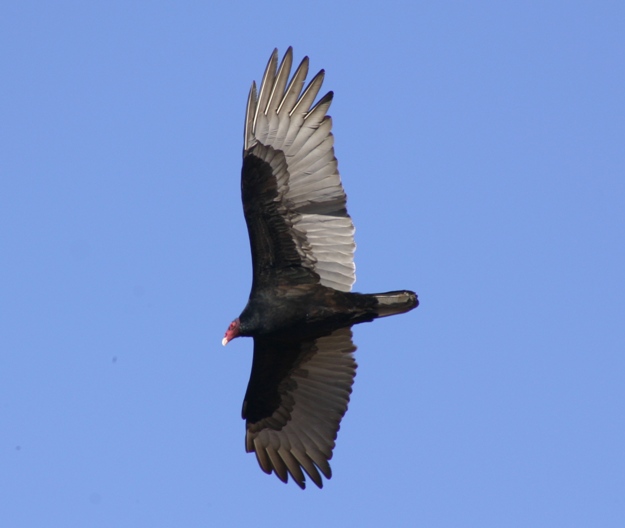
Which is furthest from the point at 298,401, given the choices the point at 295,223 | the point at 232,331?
the point at 295,223

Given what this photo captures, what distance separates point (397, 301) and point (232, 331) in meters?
1.63

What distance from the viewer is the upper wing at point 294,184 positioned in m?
11.3

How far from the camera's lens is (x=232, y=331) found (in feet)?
38.2

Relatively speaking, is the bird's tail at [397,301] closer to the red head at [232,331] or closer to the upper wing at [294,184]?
the upper wing at [294,184]

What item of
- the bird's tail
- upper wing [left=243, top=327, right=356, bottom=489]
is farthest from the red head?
the bird's tail

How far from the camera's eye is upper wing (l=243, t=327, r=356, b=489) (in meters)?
12.0

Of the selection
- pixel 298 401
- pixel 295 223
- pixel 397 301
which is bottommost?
pixel 298 401

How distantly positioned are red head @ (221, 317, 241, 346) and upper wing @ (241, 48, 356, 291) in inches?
19.9

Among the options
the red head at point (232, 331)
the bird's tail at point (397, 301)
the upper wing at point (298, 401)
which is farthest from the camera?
the upper wing at point (298, 401)

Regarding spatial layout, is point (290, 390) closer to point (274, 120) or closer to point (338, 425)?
point (338, 425)

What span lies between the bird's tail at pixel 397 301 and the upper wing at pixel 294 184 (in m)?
0.41

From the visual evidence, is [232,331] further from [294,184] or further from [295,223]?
[294,184]

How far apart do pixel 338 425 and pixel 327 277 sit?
155cm

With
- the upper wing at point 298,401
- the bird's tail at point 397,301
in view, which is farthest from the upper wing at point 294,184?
the upper wing at point 298,401
